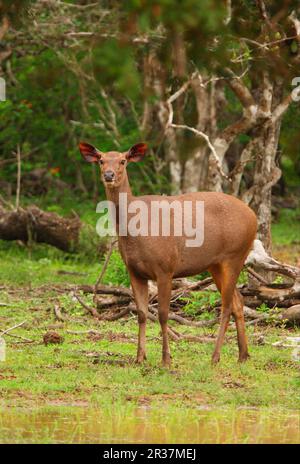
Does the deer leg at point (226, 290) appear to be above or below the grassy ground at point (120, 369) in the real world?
above

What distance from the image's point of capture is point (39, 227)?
56.7 ft

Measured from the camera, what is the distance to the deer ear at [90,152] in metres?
10.4

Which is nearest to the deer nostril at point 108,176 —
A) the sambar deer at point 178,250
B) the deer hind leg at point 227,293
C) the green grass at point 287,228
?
the sambar deer at point 178,250

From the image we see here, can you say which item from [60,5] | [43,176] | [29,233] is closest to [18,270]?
[29,233]

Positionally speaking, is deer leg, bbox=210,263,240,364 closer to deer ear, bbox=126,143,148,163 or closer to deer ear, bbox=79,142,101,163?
deer ear, bbox=126,143,148,163

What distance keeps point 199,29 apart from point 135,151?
3.25 metres

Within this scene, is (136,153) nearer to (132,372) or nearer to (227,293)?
(227,293)

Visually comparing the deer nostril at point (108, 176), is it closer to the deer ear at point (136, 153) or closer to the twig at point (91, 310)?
the deer ear at point (136, 153)

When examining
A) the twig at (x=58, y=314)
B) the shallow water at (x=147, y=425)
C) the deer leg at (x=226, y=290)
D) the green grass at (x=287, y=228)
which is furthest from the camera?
the green grass at (x=287, y=228)

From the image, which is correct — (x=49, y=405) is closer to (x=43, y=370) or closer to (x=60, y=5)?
(x=43, y=370)

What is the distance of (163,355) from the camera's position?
32.8 feet

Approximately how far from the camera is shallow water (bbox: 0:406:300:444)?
7.30 m

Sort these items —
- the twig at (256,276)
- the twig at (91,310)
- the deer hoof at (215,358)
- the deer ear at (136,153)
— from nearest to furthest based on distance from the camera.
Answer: the deer hoof at (215,358) < the deer ear at (136,153) < the twig at (256,276) < the twig at (91,310)

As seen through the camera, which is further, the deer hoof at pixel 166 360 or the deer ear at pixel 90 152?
the deer ear at pixel 90 152
